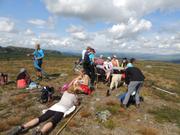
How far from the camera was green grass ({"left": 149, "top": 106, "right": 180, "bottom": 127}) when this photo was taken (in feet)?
39.0

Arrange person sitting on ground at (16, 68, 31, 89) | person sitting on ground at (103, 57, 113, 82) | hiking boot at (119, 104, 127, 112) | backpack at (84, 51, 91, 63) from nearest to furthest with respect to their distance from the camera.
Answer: hiking boot at (119, 104, 127, 112) < backpack at (84, 51, 91, 63) < person sitting on ground at (16, 68, 31, 89) < person sitting on ground at (103, 57, 113, 82)

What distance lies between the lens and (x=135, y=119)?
11492mm

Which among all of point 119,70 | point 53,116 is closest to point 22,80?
point 119,70

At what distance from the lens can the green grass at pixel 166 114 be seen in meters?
11.9

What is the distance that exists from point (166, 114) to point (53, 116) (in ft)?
23.7

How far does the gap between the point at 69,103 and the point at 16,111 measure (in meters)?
3.38

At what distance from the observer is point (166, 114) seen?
1288 centimetres

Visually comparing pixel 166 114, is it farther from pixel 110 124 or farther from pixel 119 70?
pixel 119 70

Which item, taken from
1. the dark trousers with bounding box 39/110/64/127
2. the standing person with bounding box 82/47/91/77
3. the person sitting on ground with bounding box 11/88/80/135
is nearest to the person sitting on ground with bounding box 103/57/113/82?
the standing person with bounding box 82/47/91/77

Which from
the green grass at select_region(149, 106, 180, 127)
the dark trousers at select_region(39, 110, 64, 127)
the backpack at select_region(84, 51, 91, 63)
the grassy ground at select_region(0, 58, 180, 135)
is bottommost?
the green grass at select_region(149, 106, 180, 127)

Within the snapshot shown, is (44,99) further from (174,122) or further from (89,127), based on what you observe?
(174,122)

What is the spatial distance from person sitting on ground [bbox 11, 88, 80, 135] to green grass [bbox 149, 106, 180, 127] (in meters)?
4.98

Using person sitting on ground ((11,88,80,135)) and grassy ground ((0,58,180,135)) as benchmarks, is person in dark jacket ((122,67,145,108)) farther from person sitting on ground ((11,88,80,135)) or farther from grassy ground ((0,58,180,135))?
person sitting on ground ((11,88,80,135))

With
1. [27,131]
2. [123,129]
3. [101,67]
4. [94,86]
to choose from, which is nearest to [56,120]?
[27,131]
